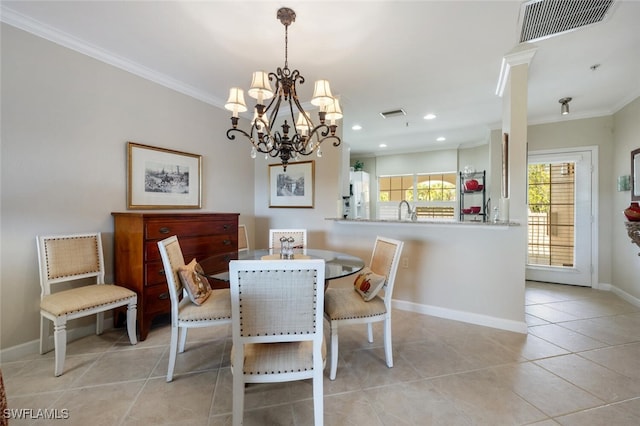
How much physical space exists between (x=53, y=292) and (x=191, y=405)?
1.65 meters

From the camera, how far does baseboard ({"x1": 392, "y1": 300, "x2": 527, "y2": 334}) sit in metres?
2.66

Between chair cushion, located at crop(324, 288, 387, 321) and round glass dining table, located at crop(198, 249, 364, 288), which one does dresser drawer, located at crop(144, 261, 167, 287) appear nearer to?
round glass dining table, located at crop(198, 249, 364, 288)

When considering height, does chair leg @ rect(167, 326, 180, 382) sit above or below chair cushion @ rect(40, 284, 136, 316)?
below

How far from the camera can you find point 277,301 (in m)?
1.30

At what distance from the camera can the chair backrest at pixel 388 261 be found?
2.09 meters

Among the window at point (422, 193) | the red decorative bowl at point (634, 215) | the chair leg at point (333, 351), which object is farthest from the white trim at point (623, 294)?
the chair leg at point (333, 351)

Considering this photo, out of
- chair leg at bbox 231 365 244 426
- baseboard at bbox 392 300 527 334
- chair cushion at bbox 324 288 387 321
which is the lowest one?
baseboard at bbox 392 300 527 334

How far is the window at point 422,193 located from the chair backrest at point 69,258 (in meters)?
5.74

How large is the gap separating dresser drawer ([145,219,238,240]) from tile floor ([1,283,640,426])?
3.04 ft

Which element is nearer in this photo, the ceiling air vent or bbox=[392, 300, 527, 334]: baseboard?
the ceiling air vent

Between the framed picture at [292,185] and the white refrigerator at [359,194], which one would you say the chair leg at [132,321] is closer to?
the framed picture at [292,185]

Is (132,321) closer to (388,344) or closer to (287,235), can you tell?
(287,235)

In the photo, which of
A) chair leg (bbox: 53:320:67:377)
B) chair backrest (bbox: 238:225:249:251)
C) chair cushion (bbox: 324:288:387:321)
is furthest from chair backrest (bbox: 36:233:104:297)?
chair cushion (bbox: 324:288:387:321)

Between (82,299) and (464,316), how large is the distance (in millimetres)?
3402
